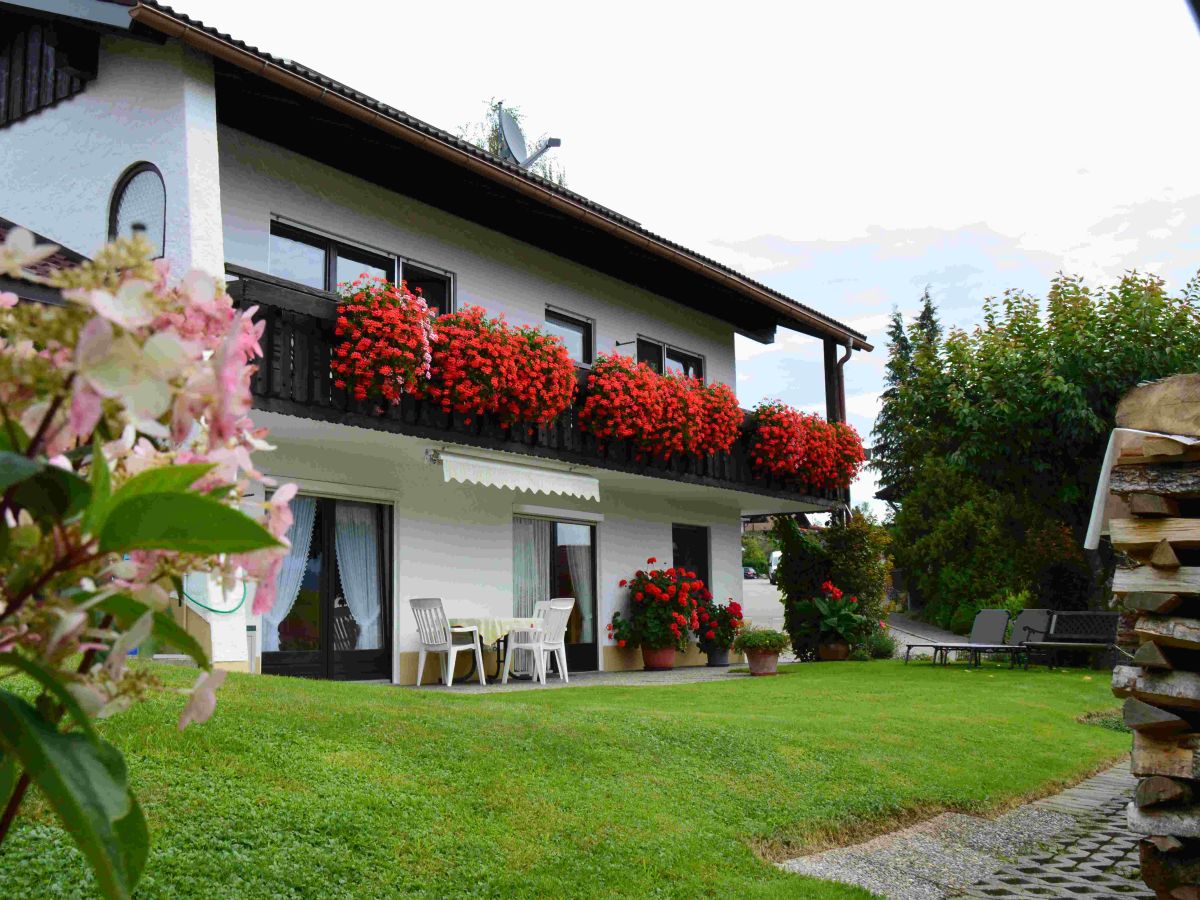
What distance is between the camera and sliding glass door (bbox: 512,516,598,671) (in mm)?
14578

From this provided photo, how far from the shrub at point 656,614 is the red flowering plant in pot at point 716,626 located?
32 centimetres

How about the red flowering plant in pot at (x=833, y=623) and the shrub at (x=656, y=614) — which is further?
the red flowering plant in pot at (x=833, y=623)

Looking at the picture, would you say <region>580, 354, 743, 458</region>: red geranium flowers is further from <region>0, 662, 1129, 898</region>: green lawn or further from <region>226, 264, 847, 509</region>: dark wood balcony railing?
<region>0, 662, 1129, 898</region>: green lawn

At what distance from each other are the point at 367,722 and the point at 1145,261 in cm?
1881

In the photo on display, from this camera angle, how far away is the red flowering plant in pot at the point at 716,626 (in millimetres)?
16578

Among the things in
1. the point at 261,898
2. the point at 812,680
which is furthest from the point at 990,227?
the point at 261,898

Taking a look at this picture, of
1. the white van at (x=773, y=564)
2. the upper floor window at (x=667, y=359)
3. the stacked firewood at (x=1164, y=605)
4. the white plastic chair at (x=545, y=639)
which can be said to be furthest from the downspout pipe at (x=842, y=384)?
the stacked firewood at (x=1164, y=605)

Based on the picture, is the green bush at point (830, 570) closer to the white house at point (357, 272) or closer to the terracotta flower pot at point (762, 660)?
the white house at point (357, 272)

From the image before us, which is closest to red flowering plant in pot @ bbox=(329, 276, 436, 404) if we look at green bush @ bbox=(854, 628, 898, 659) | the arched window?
the arched window

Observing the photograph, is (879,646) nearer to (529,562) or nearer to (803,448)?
(803,448)

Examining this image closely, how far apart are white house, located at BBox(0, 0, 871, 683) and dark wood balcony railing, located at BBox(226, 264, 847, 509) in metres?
0.03

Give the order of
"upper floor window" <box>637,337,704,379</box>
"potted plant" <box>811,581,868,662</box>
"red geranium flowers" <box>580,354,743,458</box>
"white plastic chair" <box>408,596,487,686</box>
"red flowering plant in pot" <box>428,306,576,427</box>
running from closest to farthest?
"red flowering plant in pot" <box>428,306,576,427</box> → "white plastic chair" <box>408,596,487,686</box> → "red geranium flowers" <box>580,354,743,458</box> → "upper floor window" <box>637,337,704,379</box> → "potted plant" <box>811,581,868,662</box>

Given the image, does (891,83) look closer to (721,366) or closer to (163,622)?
(721,366)

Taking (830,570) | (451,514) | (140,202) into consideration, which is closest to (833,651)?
(830,570)
